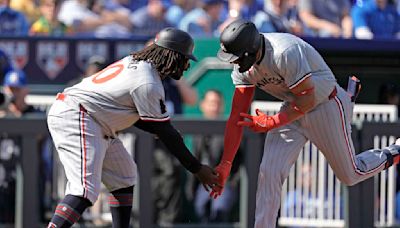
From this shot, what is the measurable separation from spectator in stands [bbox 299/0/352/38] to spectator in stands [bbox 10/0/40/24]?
321 centimetres

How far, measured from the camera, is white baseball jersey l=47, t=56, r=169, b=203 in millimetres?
6938

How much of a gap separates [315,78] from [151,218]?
3078mm

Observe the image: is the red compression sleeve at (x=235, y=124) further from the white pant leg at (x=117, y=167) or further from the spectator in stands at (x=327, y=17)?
the spectator in stands at (x=327, y=17)

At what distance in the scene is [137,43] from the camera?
11.1 meters

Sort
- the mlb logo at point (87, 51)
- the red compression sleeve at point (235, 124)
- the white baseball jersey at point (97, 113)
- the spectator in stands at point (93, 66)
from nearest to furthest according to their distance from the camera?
the white baseball jersey at point (97, 113) → the red compression sleeve at point (235, 124) → the spectator in stands at point (93, 66) → the mlb logo at point (87, 51)

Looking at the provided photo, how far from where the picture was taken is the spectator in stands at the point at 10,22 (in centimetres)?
1158

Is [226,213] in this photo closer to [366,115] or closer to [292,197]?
[292,197]

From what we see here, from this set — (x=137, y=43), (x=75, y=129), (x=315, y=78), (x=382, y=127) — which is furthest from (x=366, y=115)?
(x=75, y=129)

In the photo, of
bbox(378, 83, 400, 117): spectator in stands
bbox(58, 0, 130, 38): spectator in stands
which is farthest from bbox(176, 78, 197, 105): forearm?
bbox(378, 83, 400, 117): spectator in stands

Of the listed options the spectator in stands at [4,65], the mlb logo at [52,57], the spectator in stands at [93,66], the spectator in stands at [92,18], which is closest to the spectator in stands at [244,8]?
the spectator in stands at [92,18]

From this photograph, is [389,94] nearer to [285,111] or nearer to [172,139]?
[285,111]

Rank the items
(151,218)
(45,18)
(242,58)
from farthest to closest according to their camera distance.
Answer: (45,18) < (151,218) < (242,58)

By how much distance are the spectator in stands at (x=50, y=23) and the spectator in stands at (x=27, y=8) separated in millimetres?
142

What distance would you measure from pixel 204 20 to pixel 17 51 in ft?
7.44
